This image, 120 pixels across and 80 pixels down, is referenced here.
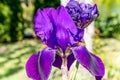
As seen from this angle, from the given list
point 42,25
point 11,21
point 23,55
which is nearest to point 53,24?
point 42,25

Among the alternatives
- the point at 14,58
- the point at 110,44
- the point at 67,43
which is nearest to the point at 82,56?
the point at 67,43

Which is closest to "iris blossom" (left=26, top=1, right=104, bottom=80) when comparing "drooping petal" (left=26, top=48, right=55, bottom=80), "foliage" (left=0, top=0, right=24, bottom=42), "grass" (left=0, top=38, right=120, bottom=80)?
"drooping petal" (left=26, top=48, right=55, bottom=80)

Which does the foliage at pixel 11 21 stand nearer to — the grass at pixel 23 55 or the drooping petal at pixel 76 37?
the grass at pixel 23 55

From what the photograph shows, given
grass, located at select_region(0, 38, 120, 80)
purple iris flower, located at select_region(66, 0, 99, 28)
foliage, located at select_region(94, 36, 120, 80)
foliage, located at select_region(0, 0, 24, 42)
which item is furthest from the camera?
foliage, located at select_region(0, 0, 24, 42)

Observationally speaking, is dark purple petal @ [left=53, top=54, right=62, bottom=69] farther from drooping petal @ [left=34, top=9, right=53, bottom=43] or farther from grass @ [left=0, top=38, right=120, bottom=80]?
grass @ [left=0, top=38, right=120, bottom=80]

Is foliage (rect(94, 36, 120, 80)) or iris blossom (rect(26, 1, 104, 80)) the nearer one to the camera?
iris blossom (rect(26, 1, 104, 80))

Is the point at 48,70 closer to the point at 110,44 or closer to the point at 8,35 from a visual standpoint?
the point at 110,44

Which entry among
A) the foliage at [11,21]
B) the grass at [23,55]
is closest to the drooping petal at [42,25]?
the grass at [23,55]
